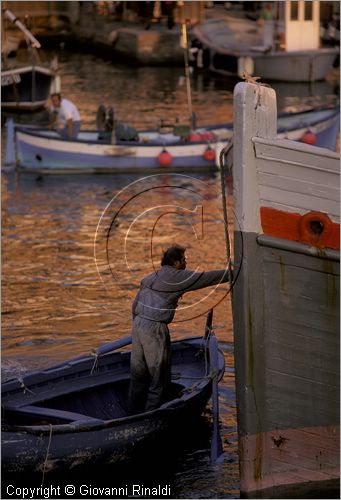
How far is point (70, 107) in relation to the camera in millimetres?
27656

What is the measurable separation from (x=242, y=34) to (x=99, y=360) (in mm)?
38669

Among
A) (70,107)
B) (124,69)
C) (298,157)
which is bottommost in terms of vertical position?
(124,69)

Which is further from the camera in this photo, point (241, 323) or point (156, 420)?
point (156, 420)

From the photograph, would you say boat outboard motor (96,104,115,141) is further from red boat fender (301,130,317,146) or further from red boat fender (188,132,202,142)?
red boat fender (301,130,317,146)

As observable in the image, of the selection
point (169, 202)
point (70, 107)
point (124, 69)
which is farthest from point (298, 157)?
point (124, 69)

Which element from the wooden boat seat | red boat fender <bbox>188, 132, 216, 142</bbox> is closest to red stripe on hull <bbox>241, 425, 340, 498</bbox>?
the wooden boat seat

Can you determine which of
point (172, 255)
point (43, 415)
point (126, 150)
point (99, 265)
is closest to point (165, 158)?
point (126, 150)

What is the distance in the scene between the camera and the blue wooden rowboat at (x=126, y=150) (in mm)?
27172

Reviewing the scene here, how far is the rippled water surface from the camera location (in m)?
13.7

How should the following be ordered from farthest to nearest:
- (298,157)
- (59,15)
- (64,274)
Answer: (59,15), (64,274), (298,157)

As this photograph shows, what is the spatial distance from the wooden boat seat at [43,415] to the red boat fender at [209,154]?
15.7 meters

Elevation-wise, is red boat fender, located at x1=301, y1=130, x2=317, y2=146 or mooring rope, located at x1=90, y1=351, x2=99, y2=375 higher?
mooring rope, located at x1=90, y1=351, x2=99, y2=375

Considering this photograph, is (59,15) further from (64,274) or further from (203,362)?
(203,362)

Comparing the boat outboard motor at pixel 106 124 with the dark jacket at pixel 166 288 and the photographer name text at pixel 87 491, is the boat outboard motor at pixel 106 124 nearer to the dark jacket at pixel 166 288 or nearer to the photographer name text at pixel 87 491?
the dark jacket at pixel 166 288
